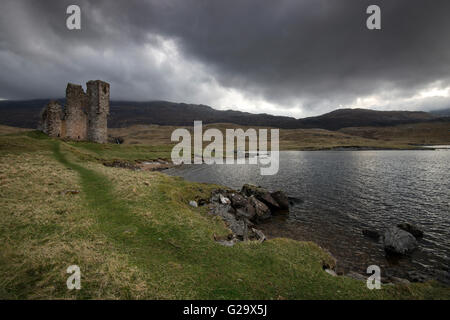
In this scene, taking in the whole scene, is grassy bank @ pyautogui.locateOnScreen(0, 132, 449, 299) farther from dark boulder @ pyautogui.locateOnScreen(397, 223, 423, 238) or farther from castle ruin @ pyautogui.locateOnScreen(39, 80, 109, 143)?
castle ruin @ pyautogui.locateOnScreen(39, 80, 109, 143)

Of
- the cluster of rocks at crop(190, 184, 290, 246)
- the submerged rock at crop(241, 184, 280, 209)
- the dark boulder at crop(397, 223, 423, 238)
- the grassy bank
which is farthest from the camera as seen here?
the submerged rock at crop(241, 184, 280, 209)

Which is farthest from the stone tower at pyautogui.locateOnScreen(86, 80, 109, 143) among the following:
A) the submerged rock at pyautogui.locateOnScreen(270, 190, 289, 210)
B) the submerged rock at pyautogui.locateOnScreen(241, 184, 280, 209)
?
the submerged rock at pyautogui.locateOnScreen(270, 190, 289, 210)

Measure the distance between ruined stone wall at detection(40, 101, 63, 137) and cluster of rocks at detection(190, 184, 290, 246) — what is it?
48.9 m

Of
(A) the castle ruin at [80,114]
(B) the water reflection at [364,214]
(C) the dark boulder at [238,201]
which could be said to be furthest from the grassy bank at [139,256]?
(A) the castle ruin at [80,114]

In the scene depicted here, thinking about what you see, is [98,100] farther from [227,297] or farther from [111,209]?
[227,297]

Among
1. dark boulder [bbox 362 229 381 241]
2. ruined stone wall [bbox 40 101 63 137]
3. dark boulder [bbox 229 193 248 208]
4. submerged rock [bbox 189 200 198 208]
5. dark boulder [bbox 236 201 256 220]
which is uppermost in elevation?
ruined stone wall [bbox 40 101 63 137]

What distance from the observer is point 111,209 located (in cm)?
1828

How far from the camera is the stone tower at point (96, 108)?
188 ft

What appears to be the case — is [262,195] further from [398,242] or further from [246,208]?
[398,242]

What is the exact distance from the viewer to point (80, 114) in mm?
58125

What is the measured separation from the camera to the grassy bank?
943 cm

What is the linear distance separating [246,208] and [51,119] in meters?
55.5

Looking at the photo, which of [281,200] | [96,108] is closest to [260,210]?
[281,200]
